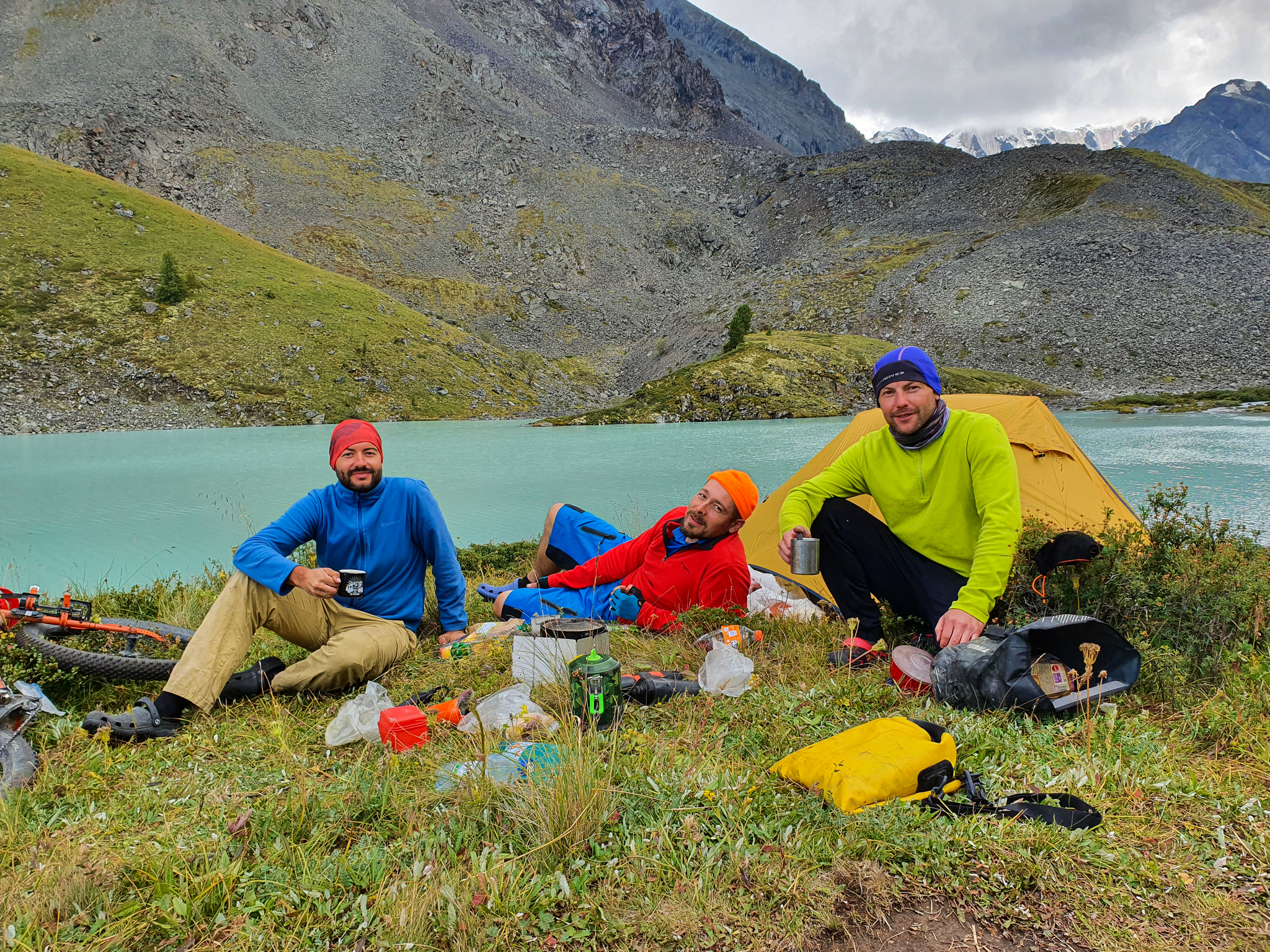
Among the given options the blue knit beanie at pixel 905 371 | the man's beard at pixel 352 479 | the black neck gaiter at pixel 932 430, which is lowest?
the man's beard at pixel 352 479

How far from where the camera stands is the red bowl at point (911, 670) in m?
3.78

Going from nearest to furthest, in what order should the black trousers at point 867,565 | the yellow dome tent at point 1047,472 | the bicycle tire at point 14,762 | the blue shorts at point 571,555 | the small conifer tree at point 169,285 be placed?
the bicycle tire at point 14,762, the black trousers at point 867,565, the blue shorts at point 571,555, the yellow dome tent at point 1047,472, the small conifer tree at point 169,285

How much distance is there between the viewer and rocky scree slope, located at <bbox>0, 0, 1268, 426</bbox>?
176ft

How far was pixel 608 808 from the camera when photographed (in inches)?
95.2

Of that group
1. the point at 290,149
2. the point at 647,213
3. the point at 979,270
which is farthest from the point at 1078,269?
the point at 290,149

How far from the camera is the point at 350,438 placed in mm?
4465

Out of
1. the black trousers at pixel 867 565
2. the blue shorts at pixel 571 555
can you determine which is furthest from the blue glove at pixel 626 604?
the black trousers at pixel 867 565

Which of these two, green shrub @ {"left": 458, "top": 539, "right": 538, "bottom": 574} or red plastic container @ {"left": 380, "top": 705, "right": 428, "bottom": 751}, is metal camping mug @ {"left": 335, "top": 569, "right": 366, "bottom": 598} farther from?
green shrub @ {"left": 458, "top": 539, "right": 538, "bottom": 574}

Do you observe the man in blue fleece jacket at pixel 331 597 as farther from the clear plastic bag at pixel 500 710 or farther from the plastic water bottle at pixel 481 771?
the plastic water bottle at pixel 481 771

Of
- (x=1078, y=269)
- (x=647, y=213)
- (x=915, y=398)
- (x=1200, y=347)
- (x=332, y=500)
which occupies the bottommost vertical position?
(x=332, y=500)

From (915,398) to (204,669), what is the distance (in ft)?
14.3

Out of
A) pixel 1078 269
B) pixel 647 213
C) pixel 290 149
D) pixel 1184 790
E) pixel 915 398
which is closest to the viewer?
pixel 1184 790

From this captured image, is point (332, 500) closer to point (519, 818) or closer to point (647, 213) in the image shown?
point (519, 818)

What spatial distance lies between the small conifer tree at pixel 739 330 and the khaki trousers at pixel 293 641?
151 feet
